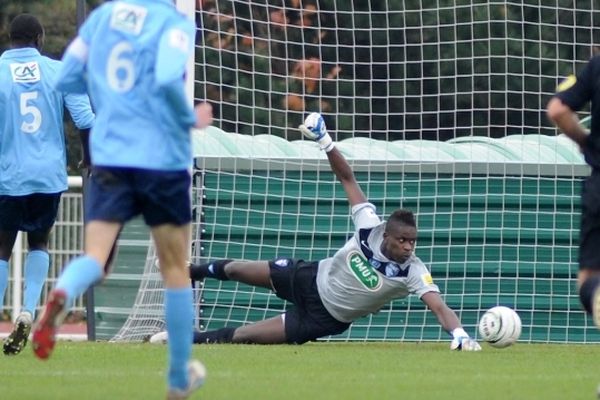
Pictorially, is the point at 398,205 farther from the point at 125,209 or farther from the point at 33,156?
the point at 125,209

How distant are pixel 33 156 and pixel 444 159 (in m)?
4.16

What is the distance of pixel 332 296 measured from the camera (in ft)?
39.5

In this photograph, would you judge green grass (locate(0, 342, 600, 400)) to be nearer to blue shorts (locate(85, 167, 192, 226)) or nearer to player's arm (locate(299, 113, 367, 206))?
blue shorts (locate(85, 167, 192, 226))

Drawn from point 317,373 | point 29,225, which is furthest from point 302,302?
point 317,373

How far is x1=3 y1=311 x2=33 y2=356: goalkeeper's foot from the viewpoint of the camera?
1029cm

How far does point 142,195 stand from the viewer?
7.03 metres

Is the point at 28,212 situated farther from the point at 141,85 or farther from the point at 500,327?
the point at 141,85

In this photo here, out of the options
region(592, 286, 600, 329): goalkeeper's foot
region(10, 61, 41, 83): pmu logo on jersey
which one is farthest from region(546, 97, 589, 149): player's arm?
region(10, 61, 41, 83): pmu logo on jersey

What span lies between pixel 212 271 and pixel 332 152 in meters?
1.25

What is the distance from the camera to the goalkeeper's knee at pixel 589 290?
772 cm

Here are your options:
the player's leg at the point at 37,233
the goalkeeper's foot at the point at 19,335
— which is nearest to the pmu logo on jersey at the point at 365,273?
the player's leg at the point at 37,233

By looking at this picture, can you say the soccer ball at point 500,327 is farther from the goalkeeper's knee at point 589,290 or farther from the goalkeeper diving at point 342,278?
the goalkeeper's knee at point 589,290

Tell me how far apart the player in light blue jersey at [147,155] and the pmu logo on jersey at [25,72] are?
3677 millimetres

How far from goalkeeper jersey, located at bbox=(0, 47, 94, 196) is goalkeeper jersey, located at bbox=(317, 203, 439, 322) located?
2213 millimetres
